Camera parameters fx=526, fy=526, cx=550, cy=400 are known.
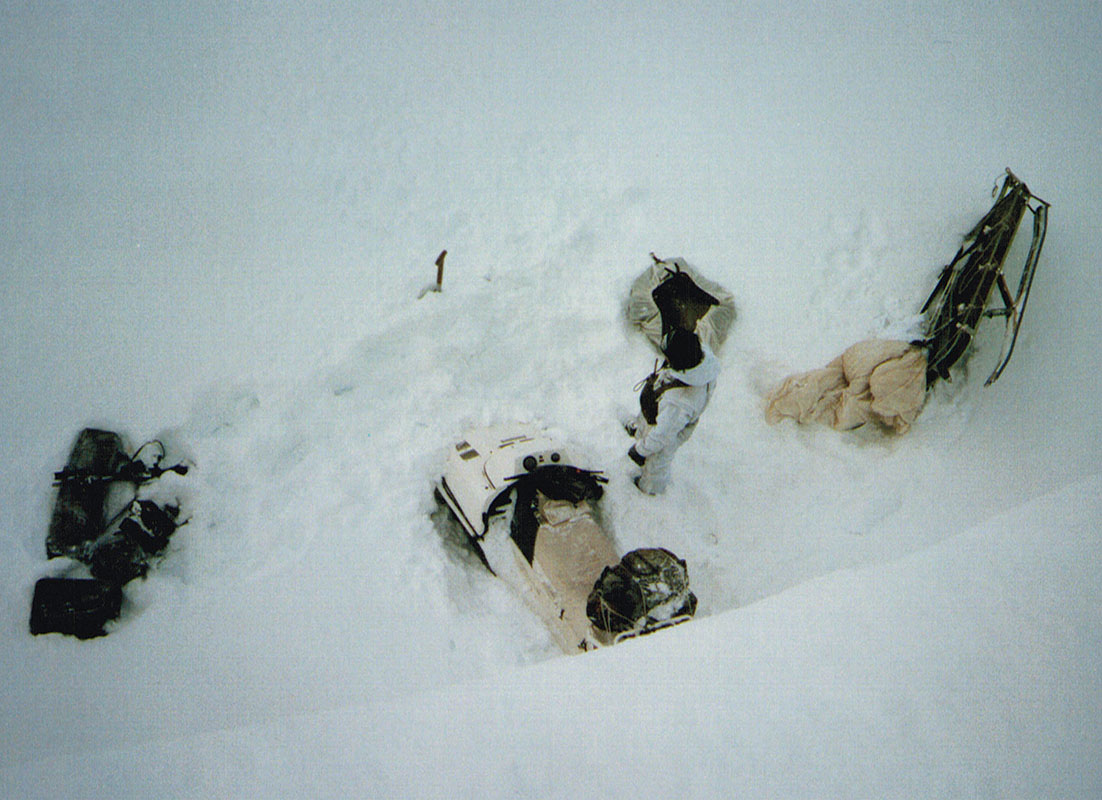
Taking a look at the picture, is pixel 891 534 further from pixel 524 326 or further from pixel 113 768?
pixel 113 768

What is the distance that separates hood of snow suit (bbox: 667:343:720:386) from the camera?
3.12 meters

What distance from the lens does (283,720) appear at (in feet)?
6.41

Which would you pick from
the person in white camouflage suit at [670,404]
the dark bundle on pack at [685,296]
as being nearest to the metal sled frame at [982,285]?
the dark bundle on pack at [685,296]

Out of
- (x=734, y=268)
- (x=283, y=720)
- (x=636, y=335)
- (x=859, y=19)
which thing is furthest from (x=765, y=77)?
(x=283, y=720)

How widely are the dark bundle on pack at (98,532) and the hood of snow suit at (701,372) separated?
3406 mm

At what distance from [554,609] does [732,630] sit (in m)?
1.28

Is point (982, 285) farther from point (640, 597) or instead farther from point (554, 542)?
point (554, 542)

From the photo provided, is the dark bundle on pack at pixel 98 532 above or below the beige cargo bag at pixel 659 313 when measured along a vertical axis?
below

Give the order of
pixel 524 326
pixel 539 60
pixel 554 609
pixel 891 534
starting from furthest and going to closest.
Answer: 1. pixel 539 60
2. pixel 524 326
3. pixel 891 534
4. pixel 554 609

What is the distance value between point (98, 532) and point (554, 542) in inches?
114

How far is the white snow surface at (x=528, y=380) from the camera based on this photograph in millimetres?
1794

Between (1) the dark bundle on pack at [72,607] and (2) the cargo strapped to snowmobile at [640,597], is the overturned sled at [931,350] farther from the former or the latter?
(1) the dark bundle on pack at [72,607]

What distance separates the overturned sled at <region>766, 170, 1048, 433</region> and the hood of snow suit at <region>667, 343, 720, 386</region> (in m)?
1.32

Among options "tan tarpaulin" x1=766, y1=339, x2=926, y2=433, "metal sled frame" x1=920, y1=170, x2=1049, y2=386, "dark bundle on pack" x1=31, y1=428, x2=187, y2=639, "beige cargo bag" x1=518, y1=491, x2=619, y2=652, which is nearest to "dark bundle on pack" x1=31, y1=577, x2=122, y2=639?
"dark bundle on pack" x1=31, y1=428, x2=187, y2=639
